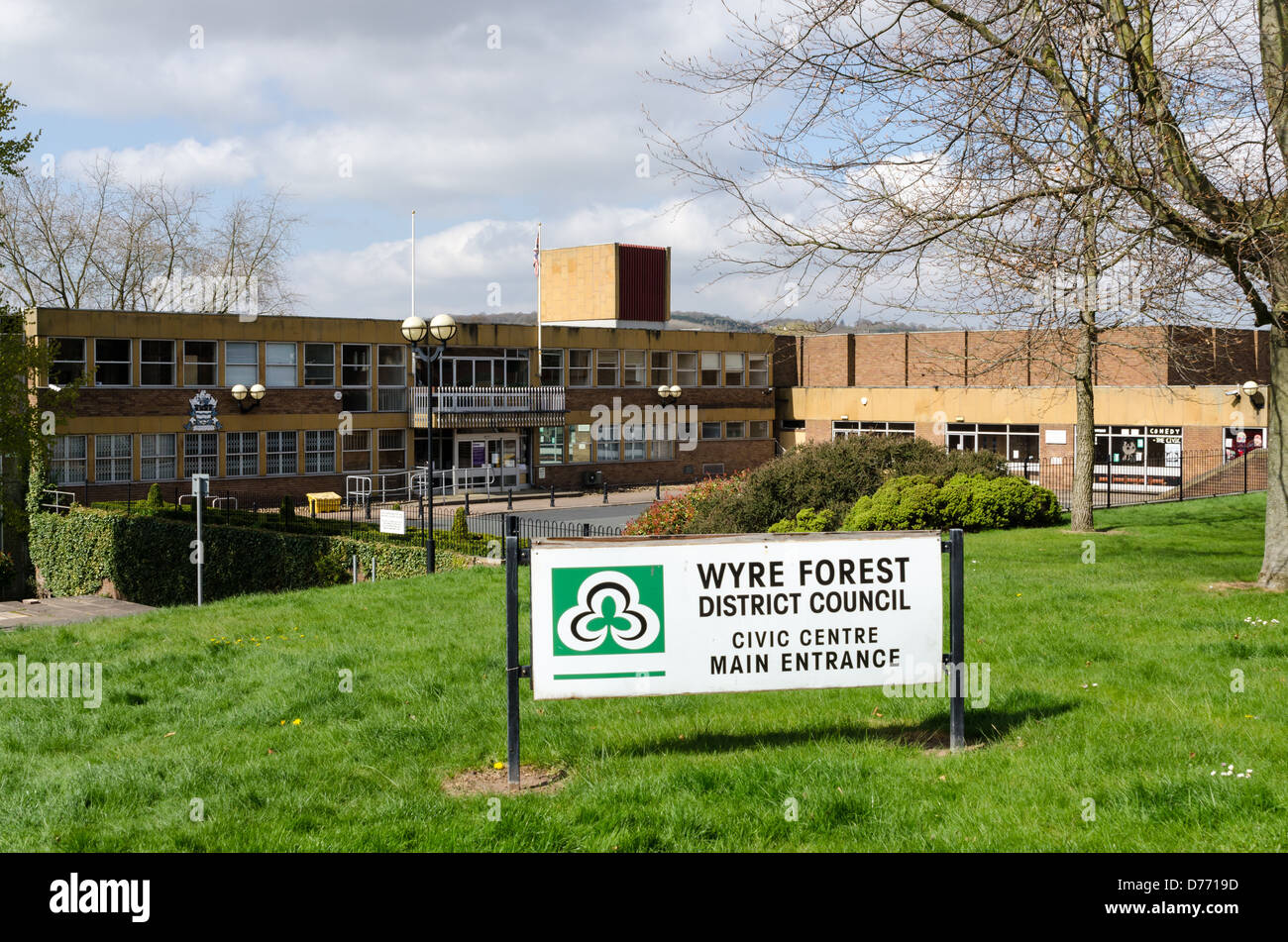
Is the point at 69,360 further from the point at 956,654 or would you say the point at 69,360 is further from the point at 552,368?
the point at 956,654

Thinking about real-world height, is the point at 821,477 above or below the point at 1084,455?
below

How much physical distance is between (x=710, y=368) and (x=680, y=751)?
1922 inches

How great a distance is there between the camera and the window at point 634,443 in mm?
51031

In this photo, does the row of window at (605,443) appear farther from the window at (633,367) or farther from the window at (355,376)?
the window at (355,376)

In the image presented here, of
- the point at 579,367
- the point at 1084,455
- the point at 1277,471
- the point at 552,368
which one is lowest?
the point at 1277,471

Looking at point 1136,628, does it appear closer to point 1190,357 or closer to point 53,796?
point 1190,357

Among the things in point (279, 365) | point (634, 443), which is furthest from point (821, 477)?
point (634, 443)

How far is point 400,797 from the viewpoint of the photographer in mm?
6012

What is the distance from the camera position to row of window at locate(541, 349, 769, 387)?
161 feet

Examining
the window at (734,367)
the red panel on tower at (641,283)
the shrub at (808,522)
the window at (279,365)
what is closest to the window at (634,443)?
the window at (734,367)

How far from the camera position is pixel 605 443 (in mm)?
50312

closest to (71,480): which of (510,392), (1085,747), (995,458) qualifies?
(510,392)

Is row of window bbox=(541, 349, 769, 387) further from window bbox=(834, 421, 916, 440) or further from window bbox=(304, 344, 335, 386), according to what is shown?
window bbox=(304, 344, 335, 386)
